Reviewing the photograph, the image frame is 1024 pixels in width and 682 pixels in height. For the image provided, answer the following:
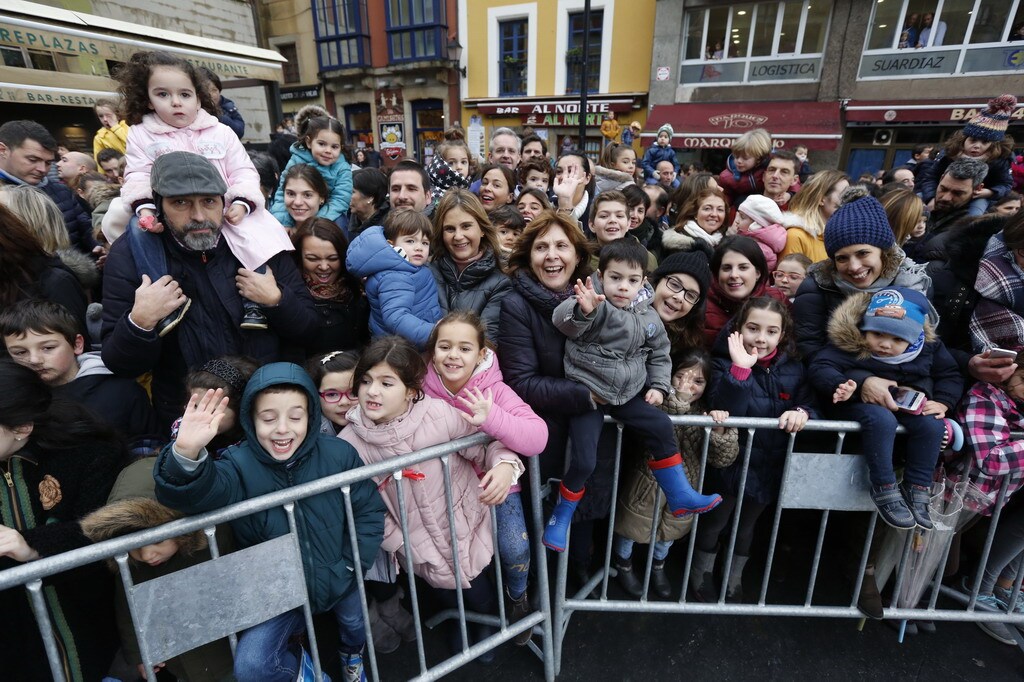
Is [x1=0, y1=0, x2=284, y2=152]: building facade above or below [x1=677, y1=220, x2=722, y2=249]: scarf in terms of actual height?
above

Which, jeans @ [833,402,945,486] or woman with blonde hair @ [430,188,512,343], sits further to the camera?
woman with blonde hair @ [430,188,512,343]

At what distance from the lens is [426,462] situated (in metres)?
2.18

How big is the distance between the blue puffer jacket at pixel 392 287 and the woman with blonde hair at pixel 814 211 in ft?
8.56

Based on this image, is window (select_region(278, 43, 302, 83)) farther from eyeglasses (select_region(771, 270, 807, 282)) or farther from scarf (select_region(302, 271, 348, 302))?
eyeglasses (select_region(771, 270, 807, 282))

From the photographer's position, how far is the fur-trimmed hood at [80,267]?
2.82 metres

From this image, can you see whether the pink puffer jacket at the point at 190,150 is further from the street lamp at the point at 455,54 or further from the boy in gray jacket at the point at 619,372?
the street lamp at the point at 455,54

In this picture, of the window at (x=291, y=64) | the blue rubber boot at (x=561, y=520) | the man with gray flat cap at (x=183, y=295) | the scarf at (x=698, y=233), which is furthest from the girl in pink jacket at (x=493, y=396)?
the window at (x=291, y=64)

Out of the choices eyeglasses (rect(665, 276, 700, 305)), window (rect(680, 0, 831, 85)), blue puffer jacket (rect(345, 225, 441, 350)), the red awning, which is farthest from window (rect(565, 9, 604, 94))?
blue puffer jacket (rect(345, 225, 441, 350))

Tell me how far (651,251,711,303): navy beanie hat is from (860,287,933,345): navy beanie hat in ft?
2.57

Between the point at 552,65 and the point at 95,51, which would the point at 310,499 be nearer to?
the point at 95,51

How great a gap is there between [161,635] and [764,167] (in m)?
5.37

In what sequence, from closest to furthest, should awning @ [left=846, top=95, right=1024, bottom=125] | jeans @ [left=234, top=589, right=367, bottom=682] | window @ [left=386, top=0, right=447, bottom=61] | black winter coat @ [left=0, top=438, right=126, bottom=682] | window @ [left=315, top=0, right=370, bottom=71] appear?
1. black winter coat @ [left=0, top=438, right=126, bottom=682]
2. jeans @ [left=234, top=589, right=367, bottom=682]
3. awning @ [left=846, top=95, right=1024, bottom=125]
4. window @ [left=386, top=0, right=447, bottom=61]
5. window @ [left=315, top=0, right=370, bottom=71]

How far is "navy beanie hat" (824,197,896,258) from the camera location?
2.55 metres

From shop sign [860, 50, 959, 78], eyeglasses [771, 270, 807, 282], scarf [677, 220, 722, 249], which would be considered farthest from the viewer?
shop sign [860, 50, 959, 78]
